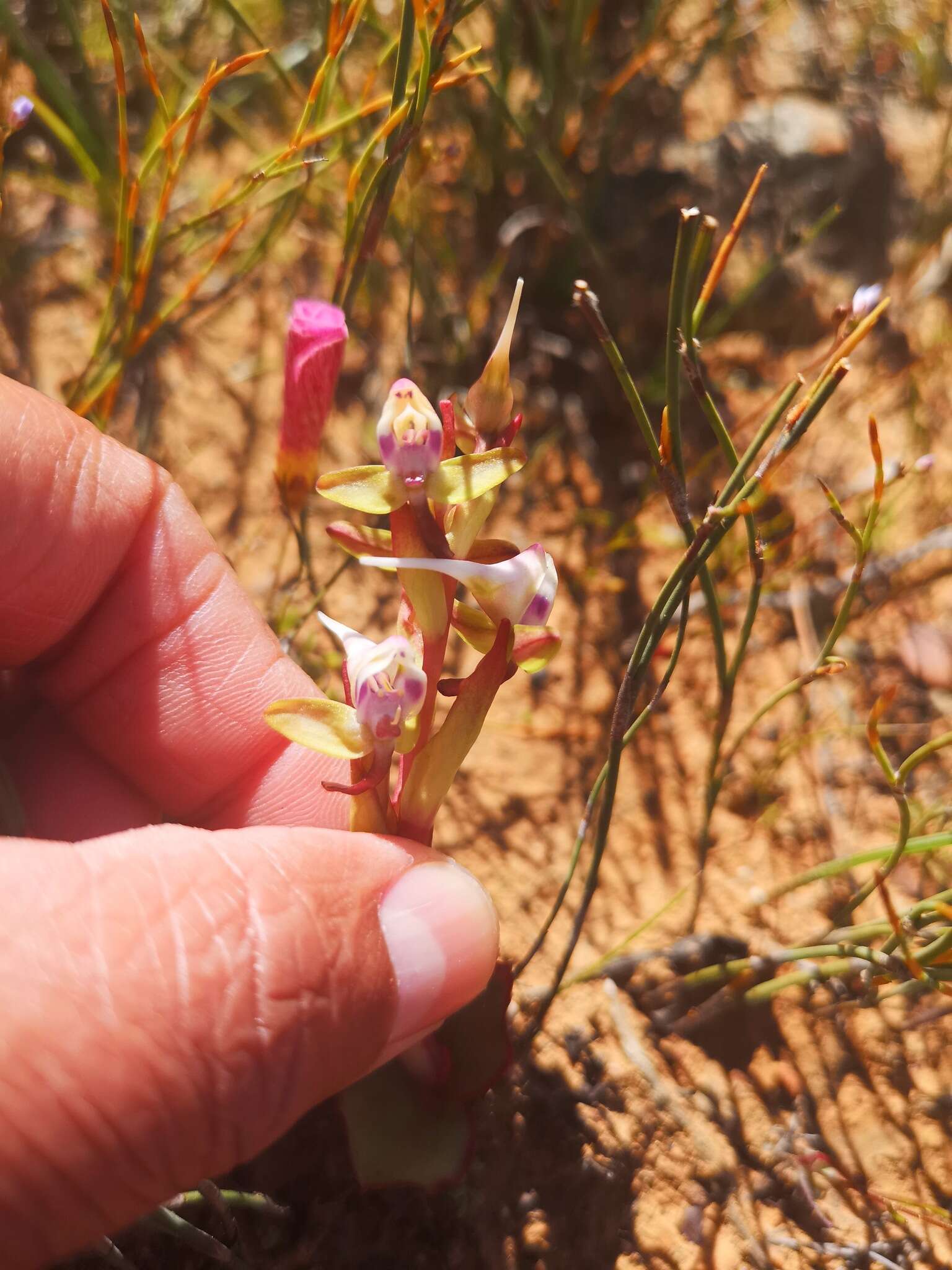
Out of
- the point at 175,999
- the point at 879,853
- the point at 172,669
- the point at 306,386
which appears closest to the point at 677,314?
the point at 306,386

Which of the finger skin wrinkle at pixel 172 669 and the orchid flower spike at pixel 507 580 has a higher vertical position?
the orchid flower spike at pixel 507 580

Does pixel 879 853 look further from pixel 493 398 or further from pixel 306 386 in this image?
pixel 306 386

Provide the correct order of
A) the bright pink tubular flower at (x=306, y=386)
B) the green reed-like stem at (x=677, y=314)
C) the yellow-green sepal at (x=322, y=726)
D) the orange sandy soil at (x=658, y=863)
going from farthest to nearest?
the orange sandy soil at (x=658, y=863), the bright pink tubular flower at (x=306, y=386), the yellow-green sepal at (x=322, y=726), the green reed-like stem at (x=677, y=314)

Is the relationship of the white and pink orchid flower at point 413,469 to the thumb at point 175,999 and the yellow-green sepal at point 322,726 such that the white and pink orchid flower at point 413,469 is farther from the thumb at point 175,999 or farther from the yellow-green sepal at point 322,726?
the thumb at point 175,999

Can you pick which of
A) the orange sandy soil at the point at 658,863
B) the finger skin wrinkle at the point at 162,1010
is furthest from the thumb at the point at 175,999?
the orange sandy soil at the point at 658,863

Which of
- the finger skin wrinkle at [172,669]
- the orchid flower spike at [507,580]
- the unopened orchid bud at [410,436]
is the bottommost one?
the finger skin wrinkle at [172,669]

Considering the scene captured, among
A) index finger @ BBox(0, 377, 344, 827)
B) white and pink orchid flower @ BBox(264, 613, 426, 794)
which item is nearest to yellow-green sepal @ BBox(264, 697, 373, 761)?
white and pink orchid flower @ BBox(264, 613, 426, 794)
